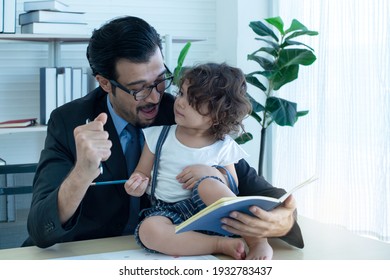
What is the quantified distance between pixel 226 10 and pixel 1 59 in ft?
4.49

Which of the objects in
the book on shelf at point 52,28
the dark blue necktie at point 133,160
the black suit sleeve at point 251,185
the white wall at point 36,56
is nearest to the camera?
the black suit sleeve at point 251,185

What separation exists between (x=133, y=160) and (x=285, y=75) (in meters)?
1.34

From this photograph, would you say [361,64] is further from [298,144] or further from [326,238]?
[326,238]

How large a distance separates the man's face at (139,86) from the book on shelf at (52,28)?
121 centimetres

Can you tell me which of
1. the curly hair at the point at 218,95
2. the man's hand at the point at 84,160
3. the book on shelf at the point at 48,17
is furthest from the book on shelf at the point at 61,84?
the man's hand at the point at 84,160

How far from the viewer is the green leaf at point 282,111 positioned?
2.85 m

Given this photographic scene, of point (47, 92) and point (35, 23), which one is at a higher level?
point (35, 23)

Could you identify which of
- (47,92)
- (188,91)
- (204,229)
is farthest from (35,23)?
(204,229)

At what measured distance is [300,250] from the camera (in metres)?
1.46

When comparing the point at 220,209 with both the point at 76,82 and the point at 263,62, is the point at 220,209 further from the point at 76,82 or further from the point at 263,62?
the point at 76,82

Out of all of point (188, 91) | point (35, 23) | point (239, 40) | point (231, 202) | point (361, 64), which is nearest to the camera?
point (231, 202)

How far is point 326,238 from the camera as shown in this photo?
5.13ft

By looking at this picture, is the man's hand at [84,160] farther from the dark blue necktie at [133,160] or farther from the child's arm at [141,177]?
the dark blue necktie at [133,160]

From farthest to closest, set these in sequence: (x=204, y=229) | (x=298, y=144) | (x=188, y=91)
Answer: (x=298, y=144), (x=188, y=91), (x=204, y=229)
